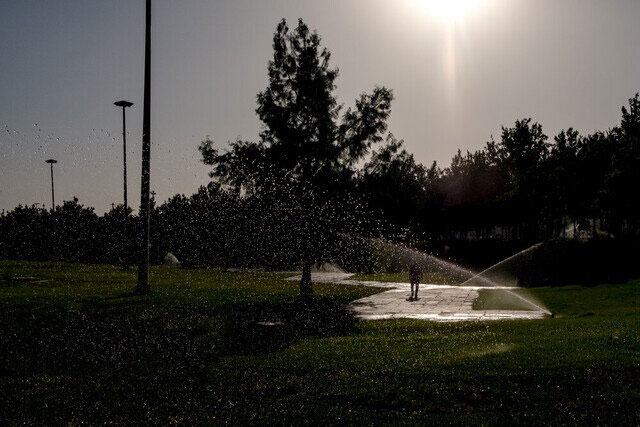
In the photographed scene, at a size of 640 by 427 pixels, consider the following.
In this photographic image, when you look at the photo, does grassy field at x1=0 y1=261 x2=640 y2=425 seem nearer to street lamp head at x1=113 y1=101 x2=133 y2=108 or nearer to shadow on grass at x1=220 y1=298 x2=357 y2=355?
shadow on grass at x1=220 y1=298 x2=357 y2=355

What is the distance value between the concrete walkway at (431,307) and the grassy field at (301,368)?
160cm

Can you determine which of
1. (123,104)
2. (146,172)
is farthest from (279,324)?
(123,104)

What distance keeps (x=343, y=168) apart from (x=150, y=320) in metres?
12.1

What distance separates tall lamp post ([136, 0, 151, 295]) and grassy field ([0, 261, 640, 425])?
2.88 meters

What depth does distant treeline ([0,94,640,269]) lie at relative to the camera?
41562 mm

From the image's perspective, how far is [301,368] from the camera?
8.84 meters

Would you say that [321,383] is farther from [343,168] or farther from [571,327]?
[343,168]

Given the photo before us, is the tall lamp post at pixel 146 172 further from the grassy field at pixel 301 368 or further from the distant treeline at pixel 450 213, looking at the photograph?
the distant treeline at pixel 450 213

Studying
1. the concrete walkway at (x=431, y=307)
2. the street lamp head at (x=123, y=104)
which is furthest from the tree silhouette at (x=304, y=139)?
the street lamp head at (x=123, y=104)

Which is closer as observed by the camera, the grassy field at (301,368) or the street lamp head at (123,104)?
the grassy field at (301,368)

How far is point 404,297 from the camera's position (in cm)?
2264

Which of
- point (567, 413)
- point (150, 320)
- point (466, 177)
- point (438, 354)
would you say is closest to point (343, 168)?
point (150, 320)

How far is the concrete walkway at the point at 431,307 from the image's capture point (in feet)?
Result: 52.9

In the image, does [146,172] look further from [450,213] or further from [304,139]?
[450,213]
